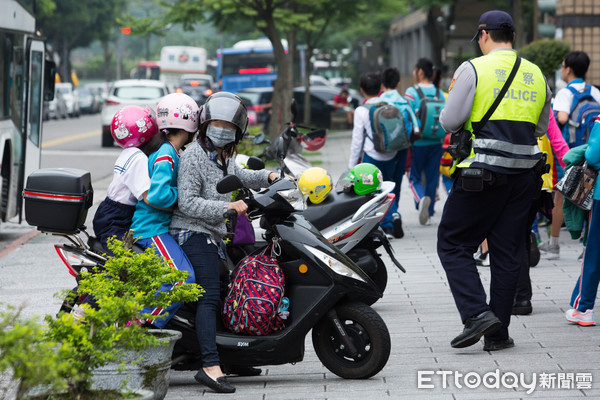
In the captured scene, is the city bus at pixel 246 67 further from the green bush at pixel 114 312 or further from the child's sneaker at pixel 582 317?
the green bush at pixel 114 312

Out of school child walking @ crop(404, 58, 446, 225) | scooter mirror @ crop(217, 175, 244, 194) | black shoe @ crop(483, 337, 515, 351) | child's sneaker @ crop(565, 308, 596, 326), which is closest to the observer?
scooter mirror @ crop(217, 175, 244, 194)

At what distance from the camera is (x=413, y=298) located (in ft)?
25.3

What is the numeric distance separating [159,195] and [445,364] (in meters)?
1.87

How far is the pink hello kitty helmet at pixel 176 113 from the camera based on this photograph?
16.9 ft

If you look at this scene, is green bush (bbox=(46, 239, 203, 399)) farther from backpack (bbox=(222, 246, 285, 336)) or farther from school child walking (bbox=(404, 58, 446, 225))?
school child walking (bbox=(404, 58, 446, 225))

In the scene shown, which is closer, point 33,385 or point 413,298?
point 33,385

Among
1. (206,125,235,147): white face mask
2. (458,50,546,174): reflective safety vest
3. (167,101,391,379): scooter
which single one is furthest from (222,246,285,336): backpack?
(458,50,546,174): reflective safety vest

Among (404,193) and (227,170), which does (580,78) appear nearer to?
(227,170)

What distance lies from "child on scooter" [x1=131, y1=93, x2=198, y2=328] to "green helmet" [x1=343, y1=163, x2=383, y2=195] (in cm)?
245

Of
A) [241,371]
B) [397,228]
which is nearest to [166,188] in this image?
[241,371]

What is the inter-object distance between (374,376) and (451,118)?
4.97 feet

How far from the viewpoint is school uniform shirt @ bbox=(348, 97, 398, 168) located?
10.3m

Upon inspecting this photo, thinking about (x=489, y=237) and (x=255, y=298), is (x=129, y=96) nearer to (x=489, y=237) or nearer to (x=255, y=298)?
(x=489, y=237)

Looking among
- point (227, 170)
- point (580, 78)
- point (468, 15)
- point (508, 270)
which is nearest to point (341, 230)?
point (508, 270)
